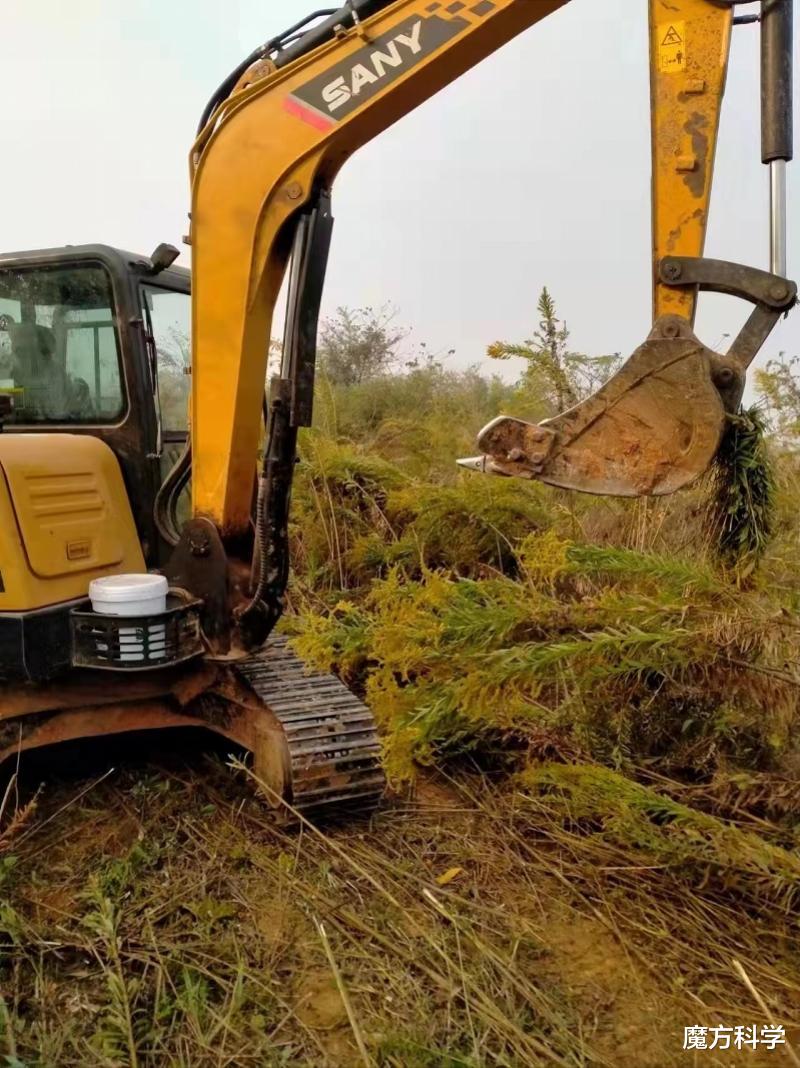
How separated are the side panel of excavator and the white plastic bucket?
16 cm

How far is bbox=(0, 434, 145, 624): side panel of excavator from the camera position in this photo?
10.8ft

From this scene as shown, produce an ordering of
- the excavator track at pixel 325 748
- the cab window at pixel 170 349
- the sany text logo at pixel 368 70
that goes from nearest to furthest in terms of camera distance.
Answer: the sany text logo at pixel 368 70 < the excavator track at pixel 325 748 < the cab window at pixel 170 349

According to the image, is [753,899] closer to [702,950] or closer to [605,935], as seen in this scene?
[702,950]

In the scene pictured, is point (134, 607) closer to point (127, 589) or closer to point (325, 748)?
point (127, 589)

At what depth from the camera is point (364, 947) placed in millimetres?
2641

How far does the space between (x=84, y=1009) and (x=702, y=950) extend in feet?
5.44

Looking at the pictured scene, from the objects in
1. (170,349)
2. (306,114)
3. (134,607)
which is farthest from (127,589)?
(306,114)

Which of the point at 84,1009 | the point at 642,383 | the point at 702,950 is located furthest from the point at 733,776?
the point at 84,1009

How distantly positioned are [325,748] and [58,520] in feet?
4.23

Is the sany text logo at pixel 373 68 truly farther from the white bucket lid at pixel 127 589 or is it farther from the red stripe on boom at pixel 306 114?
the white bucket lid at pixel 127 589

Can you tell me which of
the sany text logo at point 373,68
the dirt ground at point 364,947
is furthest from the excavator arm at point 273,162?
the dirt ground at point 364,947

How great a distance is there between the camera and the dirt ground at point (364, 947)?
89.7 inches

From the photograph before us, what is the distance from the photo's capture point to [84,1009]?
2438 millimetres

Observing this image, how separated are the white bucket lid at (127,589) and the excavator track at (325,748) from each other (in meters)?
0.44
